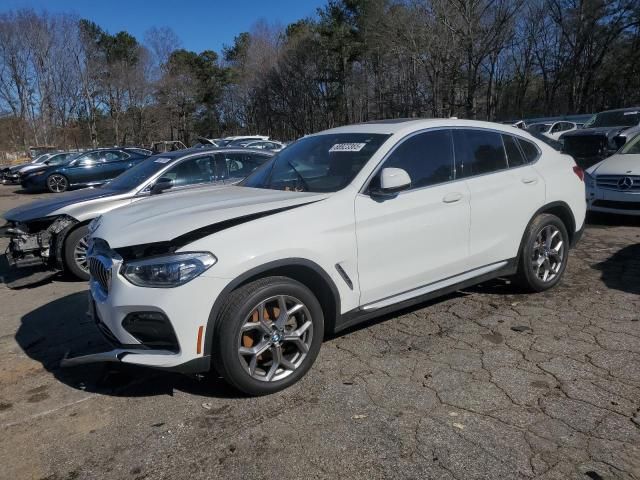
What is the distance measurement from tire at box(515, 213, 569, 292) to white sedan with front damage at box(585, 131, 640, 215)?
3720 mm

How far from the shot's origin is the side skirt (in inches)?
144

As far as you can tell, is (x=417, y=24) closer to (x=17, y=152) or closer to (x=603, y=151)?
(x=603, y=151)

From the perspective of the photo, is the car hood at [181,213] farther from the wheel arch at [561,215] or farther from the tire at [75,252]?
the tire at [75,252]

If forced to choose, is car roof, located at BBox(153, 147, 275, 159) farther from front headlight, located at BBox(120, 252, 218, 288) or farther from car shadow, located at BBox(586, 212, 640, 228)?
car shadow, located at BBox(586, 212, 640, 228)

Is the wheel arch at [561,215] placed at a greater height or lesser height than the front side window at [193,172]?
lesser

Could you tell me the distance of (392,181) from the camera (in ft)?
11.9

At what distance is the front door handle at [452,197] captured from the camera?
13.6 ft

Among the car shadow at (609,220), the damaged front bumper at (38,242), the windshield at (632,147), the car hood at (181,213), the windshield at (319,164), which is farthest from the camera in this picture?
the windshield at (632,147)

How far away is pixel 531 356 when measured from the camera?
3.77m

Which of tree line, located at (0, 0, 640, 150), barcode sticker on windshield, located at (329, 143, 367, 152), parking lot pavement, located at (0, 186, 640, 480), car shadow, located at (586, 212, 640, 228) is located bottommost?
parking lot pavement, located at (0, 186, 640, 480)

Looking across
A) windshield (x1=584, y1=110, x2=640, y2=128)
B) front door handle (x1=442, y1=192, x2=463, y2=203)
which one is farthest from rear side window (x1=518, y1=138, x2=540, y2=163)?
windshield (x1=584, y1=110, x2=640, y2=128)

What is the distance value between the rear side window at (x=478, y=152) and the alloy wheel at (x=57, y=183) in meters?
18.7

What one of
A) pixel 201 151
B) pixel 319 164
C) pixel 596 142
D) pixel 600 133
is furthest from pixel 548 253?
pixel 600 133

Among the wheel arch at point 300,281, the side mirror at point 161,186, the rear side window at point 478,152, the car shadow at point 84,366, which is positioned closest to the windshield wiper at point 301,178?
the wheel arch at point 300,281
